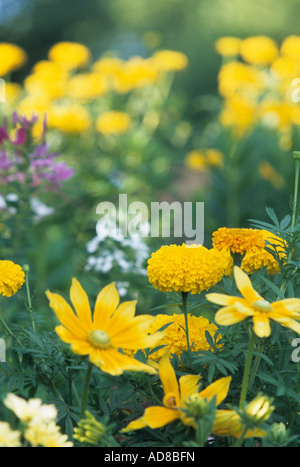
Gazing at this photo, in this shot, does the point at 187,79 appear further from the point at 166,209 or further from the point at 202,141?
the point at 166,209

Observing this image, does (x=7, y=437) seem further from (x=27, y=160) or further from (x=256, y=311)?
(x=27, y=160)

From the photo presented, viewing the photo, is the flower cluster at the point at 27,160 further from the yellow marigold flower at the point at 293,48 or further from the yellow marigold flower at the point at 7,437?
the yellow marigold flower at the point at 293,48

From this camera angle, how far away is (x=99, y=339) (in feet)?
2.31

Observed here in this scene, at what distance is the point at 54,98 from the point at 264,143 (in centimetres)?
111

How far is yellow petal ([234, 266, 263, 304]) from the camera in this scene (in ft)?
2.35

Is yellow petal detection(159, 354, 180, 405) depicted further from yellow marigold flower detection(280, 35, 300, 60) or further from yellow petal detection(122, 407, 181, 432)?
yellow marigold flower detection(280, 35, 300, 60)

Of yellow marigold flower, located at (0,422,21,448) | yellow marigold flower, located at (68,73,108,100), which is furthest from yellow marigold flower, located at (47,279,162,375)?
yellow marigold flower, located at (68,73,108,100)

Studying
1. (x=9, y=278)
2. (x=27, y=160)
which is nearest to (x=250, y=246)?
(x=9, y=278)

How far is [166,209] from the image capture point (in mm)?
2773

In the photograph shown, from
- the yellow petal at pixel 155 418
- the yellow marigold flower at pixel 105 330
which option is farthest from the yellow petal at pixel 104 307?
the yellow petal at pixel 155 418

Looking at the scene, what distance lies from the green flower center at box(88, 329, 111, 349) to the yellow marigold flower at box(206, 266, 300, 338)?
13cm

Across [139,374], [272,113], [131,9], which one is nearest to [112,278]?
[139,374]

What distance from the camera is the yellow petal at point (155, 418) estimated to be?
67cm

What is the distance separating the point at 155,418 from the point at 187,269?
20cm
